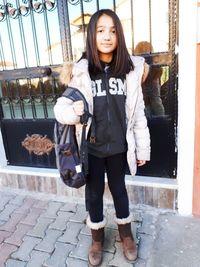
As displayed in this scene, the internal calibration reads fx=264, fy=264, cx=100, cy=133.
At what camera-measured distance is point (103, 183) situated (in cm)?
187

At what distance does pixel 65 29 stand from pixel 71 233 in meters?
1.81

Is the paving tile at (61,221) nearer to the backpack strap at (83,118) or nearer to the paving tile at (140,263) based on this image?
the paving tile at (140,263)

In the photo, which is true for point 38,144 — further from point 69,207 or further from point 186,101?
point 186,101

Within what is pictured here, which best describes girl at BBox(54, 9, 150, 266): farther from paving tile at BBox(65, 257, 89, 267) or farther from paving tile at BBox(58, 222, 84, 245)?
paving tile at BBox(58, 222, 84, 245)

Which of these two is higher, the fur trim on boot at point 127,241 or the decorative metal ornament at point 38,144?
the decorative metal ornament at point 38,144

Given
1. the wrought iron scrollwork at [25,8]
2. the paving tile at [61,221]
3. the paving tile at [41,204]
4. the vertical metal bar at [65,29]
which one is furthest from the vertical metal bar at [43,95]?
the paving tile at [61,221]

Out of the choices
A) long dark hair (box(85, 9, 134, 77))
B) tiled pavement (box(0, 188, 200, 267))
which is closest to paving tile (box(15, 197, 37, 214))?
tiled pavement (box(0, 188, 200, 267))

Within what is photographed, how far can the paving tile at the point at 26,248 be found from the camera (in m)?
2.05

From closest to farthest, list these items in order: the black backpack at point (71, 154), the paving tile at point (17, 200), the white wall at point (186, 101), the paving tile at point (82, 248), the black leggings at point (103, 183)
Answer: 1. the black backpack at point (71, 154)
2. the black leggings at point (103, 183)
3. the white wall at point (186, 101)
4. the paving tile at point (82, 248)
5. the paving tile at point (17, 200)

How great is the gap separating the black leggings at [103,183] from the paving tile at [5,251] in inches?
29.6

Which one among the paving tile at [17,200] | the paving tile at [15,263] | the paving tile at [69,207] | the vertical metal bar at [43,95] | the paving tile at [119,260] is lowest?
the paving tile at [15,263]

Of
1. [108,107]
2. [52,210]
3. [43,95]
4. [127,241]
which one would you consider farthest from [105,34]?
[52,210]

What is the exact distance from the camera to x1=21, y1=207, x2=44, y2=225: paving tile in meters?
2.46

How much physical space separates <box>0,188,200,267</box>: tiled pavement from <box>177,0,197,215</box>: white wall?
0.97ft
